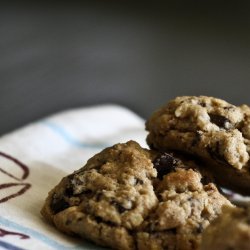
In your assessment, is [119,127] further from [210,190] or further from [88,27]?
[88,27]

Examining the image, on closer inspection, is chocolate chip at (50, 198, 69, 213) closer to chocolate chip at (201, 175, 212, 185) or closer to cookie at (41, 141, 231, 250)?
cookie at (41, 141, 231, 250)

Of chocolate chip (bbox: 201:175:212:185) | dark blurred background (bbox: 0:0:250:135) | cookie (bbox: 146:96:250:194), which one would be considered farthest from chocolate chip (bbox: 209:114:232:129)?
dark blurred background (bbox: 0:0:250:135)

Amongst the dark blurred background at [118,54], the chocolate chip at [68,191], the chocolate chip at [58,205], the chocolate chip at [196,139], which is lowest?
the chocolate chip at [58,205]

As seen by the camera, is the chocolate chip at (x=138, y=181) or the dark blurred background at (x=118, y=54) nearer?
the chocolate chip at (x=138, y=181)

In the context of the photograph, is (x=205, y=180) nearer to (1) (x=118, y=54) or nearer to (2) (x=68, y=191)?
(2) (x=68, y=191)

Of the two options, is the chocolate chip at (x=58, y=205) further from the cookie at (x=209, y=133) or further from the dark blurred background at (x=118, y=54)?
the dark blurred background at (x=118, y=54)

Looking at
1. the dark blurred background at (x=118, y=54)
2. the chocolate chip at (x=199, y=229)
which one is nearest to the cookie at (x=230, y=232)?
the chocolate chip at (x=199, y=229)

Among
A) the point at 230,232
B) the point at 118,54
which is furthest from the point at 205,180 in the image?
the point at 118,54

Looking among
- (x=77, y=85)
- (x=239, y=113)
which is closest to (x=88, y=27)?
(x=77, y=85)
